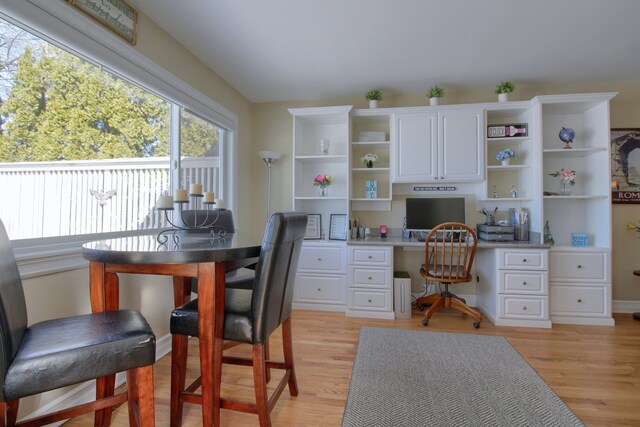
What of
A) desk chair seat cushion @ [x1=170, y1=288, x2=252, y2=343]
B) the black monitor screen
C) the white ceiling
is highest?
the white ceiling

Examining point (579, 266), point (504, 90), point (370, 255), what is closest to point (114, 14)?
point (370, 255)

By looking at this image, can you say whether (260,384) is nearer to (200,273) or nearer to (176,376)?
(176,376)

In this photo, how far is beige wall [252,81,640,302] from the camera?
303 cm

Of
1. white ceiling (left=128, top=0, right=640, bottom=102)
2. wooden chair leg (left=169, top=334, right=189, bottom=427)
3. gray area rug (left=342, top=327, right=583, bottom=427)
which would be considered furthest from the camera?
white ceiling (left=128, top=0, right=640, bottom=102)

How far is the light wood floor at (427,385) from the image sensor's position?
4.94 ft

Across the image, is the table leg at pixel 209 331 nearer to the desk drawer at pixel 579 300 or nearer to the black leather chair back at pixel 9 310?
the black leather chair back at pixel 9 310

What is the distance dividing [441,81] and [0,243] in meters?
3.41

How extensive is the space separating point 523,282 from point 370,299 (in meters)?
1.38

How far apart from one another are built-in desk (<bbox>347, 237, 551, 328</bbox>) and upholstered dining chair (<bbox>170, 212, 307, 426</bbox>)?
1.57m

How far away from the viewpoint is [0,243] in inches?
39.1

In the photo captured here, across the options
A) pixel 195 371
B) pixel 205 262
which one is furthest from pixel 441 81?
pixel 195 371

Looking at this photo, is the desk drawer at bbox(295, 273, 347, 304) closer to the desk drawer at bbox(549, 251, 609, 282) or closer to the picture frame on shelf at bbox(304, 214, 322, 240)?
the picture frame on shelf at bbox(304, 214, 322, 240)

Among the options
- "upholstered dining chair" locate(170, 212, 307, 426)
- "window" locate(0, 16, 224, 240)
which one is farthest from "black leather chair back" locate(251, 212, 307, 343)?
"window" locate(0, 16, 224, 240)

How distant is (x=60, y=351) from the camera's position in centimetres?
90
